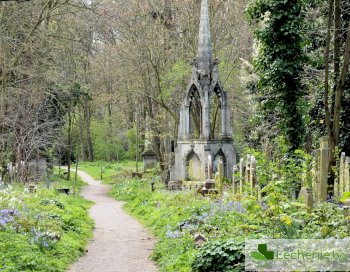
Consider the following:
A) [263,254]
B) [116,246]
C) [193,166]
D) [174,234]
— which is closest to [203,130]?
[193,166]

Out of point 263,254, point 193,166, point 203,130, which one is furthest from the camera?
point 193,166

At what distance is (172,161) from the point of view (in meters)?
25.2

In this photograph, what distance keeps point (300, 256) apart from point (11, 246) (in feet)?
17.8

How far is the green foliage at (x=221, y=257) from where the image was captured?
7.42m

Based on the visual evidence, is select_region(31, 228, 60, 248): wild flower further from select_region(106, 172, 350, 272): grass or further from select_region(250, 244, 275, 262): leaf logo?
select_region(250, 244, 275, 262): leaf logo

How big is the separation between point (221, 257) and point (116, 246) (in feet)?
15.8

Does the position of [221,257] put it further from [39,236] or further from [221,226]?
[39,236]

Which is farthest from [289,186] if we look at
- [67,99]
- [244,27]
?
[67,99]

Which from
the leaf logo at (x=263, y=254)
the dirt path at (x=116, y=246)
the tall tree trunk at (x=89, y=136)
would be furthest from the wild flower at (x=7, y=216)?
the tall tree trunk at (x=89, y=136)

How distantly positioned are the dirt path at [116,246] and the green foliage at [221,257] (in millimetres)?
1844

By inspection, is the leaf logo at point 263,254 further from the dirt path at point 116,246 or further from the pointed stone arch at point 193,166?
the pointed stone arch at point 193,166

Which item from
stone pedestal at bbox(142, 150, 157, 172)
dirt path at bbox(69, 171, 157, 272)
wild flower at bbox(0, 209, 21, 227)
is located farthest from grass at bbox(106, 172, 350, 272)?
stone pedestal at bbox(142, 150, 157, 172)

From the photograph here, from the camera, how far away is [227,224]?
10.5 meters

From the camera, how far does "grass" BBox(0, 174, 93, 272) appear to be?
8.75 metres
